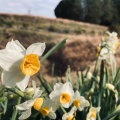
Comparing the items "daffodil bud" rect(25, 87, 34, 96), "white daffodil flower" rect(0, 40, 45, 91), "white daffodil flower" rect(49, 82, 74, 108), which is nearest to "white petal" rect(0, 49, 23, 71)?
"white daffodil flower" rect(0, 40, 45, 91)

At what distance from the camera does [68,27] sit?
2316 cm

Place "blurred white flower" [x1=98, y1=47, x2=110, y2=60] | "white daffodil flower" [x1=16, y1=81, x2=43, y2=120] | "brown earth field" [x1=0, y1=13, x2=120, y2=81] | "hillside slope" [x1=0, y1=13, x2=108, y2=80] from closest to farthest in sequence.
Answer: "white daffodil flower" [x1=16, y1=81, x2=43, y2=120] → "blurred white flower" [x1=98, y1=47, x2=110, y2=60] → "brown earth field" [x1=0, y1=13, x2=120, y2=81] → "hillside slope" [x1=0, y1=13, x2=108, y2=80]

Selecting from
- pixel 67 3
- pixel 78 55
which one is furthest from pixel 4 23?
pixel 78 55

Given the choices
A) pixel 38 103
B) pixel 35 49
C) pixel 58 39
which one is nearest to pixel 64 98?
pixel 38 103

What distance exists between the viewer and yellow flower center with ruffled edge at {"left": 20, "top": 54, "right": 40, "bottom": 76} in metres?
1.08

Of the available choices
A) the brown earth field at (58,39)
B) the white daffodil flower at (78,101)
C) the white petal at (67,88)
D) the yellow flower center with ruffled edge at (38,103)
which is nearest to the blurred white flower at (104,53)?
the white daffodil flower at (78,101)

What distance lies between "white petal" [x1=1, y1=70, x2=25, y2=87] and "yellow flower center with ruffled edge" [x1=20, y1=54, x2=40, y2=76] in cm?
4

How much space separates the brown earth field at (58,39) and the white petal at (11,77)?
118 inches

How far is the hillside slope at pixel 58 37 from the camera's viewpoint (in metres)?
12.7

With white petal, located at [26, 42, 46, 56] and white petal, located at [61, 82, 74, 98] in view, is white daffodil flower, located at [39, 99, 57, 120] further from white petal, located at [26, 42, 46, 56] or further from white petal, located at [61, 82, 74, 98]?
white petal, located at [26, 42, 46, 56]

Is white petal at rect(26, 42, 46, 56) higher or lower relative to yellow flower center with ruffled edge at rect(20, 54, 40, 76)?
higher

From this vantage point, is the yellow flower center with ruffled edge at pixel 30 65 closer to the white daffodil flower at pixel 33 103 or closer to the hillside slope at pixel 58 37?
the white daffodil flower at pixel 33 103

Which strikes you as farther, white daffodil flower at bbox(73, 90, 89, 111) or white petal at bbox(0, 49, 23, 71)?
white daffodil flower at bbox(73, 90, 89, 111)

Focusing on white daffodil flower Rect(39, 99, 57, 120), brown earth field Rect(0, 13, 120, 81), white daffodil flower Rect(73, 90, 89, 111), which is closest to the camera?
white daffodil flower Rect(39, 99, 57, 120)
